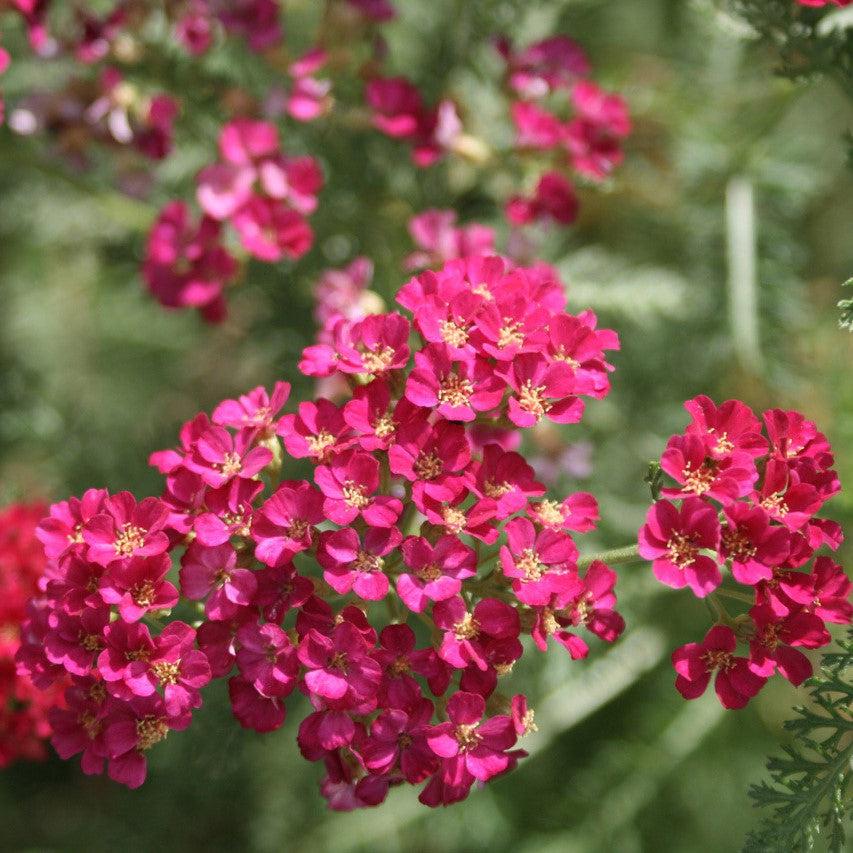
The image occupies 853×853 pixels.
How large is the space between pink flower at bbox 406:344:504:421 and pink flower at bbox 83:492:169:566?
0.35 meters

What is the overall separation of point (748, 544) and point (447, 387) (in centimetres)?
41

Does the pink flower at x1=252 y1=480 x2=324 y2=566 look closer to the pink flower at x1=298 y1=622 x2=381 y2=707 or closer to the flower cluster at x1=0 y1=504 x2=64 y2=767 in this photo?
the pink flower at x1=298 y1=622 x2=381 y2=707

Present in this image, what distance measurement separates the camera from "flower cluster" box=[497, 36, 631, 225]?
78.2 inches

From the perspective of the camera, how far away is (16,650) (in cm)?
147

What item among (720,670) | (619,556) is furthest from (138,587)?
(720,670)

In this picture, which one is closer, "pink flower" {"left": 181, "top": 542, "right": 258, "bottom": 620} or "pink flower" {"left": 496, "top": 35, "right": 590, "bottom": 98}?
"pink flower" {"left": 181, "top": 542, "right": 258, "bottom": 620}

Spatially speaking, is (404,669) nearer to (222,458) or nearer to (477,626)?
(477,626)

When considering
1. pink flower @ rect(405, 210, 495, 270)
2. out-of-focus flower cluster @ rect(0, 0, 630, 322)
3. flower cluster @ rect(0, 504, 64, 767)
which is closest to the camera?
flower cluster @ rect(0, 504, 64, 767)

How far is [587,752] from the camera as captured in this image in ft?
8.40

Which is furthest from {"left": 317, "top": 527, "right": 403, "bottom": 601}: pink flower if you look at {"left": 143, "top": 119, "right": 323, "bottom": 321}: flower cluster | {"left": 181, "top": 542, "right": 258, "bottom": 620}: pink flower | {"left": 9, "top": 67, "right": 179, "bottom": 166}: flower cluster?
{"left": 9, "top": 67, "right": 179, "bottom": 166}: flower cluster

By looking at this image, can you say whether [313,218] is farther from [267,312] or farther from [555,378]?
[555,378]

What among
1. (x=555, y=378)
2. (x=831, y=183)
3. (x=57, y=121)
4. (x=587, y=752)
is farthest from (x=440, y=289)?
(x=831, y=183)

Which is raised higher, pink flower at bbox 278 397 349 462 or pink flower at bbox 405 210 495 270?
pink flower at bbox 278 397 349 462

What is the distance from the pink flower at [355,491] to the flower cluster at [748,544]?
310mm
